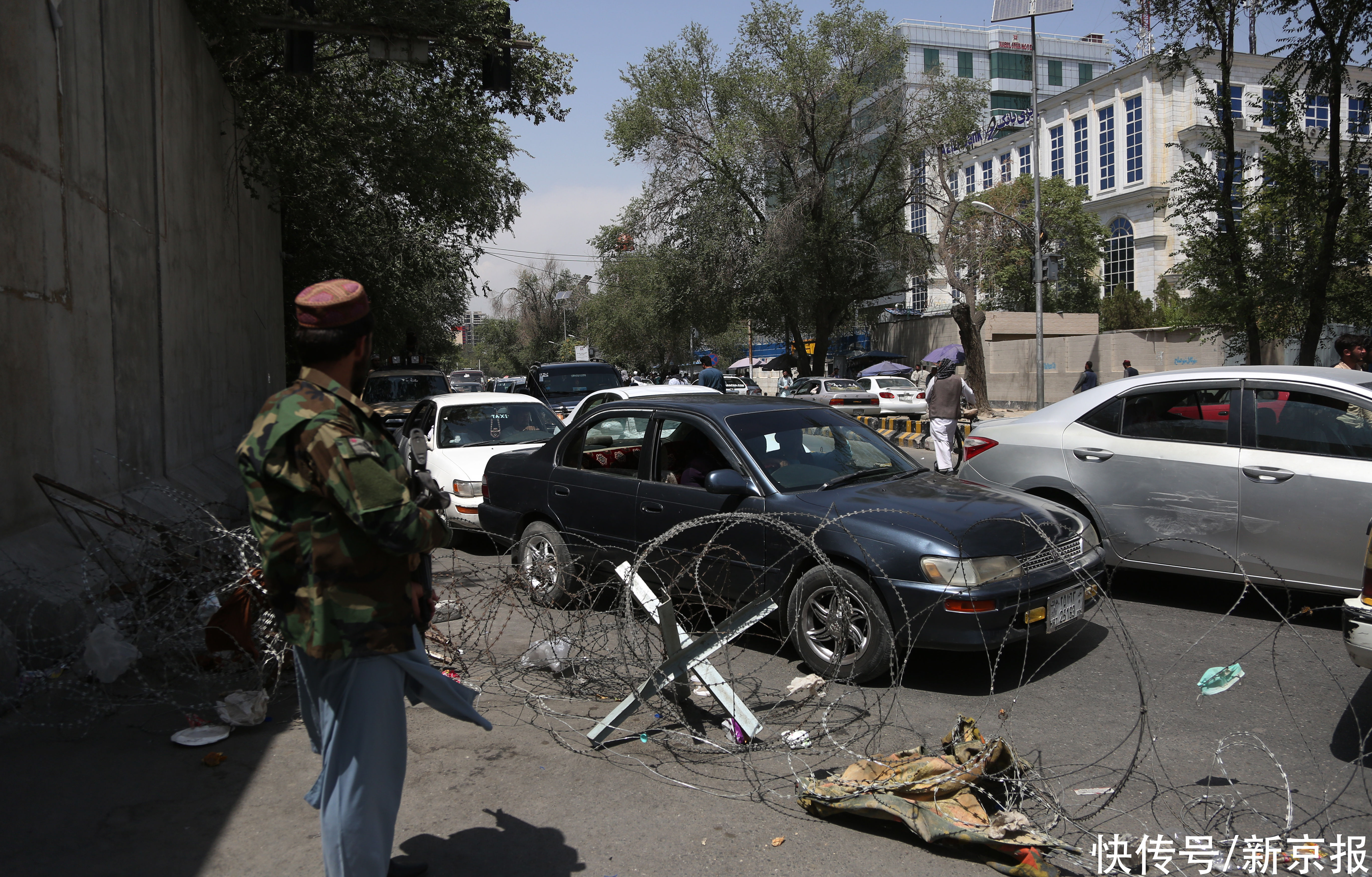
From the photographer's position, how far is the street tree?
3288 cm

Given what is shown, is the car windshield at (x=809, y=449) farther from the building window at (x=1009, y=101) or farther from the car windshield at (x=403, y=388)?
the building window at (x=1009, y=101)

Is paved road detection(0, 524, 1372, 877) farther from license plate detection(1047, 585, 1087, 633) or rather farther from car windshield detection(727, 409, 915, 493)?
car windshield detection(727, 409, 915, 493)

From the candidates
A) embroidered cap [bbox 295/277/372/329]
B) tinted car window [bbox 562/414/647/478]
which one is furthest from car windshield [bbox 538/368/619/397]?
embroidered cap [bbox 295/277/372/329]

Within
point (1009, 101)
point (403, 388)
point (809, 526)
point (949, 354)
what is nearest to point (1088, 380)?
point (949, 354)

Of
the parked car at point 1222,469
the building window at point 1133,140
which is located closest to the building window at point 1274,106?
the parked car at point 1222,469

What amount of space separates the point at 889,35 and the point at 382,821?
34946 millimetres

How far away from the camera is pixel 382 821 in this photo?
2686 mm

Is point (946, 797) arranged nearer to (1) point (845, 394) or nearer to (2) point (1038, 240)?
(2) point (1038, 240)

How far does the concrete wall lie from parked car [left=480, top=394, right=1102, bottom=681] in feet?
10.8

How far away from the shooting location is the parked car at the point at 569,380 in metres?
17.7

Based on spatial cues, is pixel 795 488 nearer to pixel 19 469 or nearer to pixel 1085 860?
A: pixel 1085 860

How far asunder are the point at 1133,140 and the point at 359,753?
59.3 meters

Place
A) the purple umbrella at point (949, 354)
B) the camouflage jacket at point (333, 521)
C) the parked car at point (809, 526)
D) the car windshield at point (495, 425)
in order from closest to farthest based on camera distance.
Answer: the camouflage jacket at point (333, 521)
the parked car at point (809, 526)
the car windshield at point (495, 425)
the purple umbrella at point (949, 354)

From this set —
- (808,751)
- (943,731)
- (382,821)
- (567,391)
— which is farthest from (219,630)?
(567,391)
